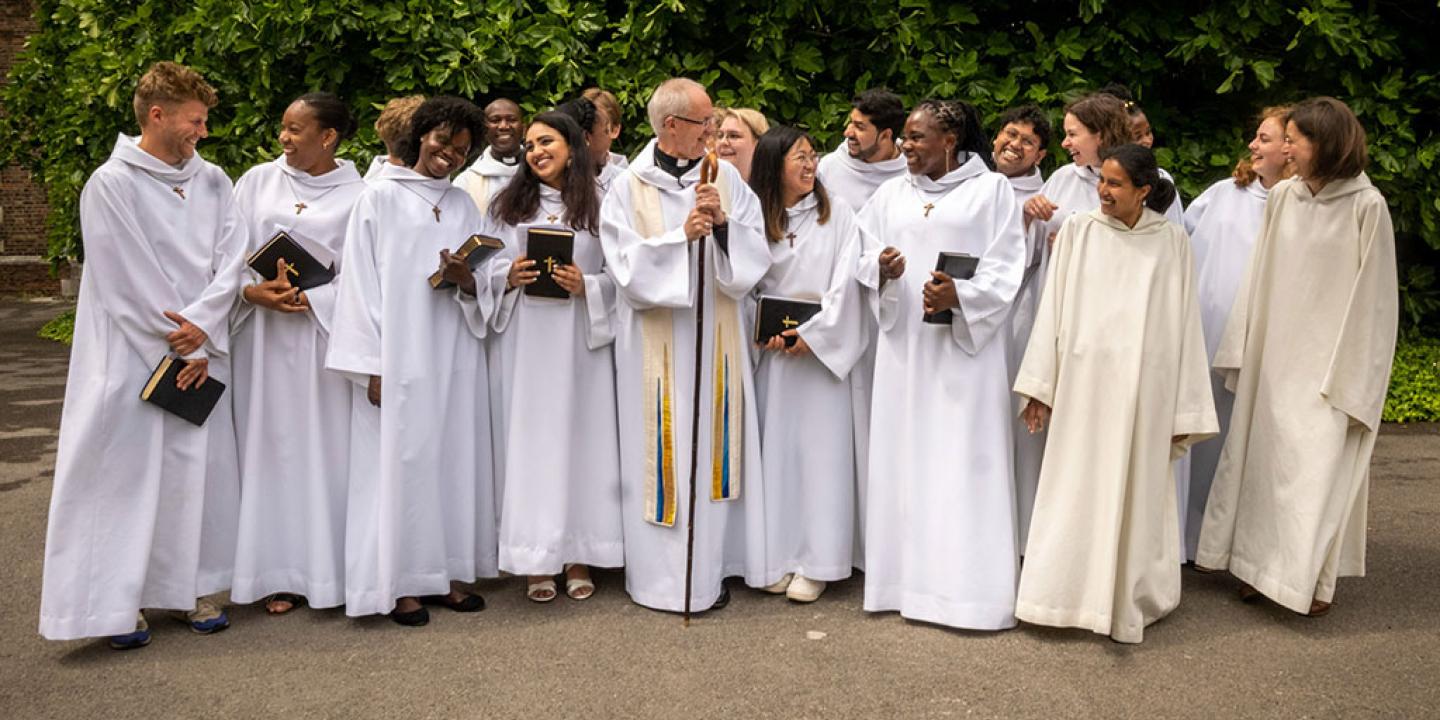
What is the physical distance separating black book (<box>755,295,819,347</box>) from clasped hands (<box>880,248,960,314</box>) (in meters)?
0.42

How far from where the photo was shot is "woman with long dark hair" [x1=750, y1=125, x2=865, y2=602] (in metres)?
5.97

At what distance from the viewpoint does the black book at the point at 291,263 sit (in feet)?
18.3

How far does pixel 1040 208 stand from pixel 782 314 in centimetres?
130

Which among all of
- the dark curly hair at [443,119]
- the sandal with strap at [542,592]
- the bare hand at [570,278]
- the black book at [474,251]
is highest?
the dark curly hair at [443,119]

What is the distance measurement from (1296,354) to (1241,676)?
149cm

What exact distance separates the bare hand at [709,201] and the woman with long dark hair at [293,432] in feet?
5.23

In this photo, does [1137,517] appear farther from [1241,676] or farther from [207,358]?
[207,358]

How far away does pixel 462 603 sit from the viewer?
5.83m

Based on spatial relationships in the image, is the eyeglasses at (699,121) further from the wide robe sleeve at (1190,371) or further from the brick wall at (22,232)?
the brick wall at (22,232)

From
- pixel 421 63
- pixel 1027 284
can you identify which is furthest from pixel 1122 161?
pixel 421 63

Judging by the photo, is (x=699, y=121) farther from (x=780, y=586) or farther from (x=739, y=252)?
(x=780, y=586)

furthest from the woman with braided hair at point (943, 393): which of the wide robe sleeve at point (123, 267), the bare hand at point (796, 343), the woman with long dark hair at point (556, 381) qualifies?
the wide robe sleeve at point (123, 267)

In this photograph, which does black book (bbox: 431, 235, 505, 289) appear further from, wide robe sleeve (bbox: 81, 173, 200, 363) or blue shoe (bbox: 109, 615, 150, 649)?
blue shoe (bbox: 109, 615, 150, 649)

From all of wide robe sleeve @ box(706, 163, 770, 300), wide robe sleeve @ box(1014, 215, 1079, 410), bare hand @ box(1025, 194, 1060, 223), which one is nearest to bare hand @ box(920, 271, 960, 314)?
wide robe sleeve @ box(1014, 215, 1079, 410)
